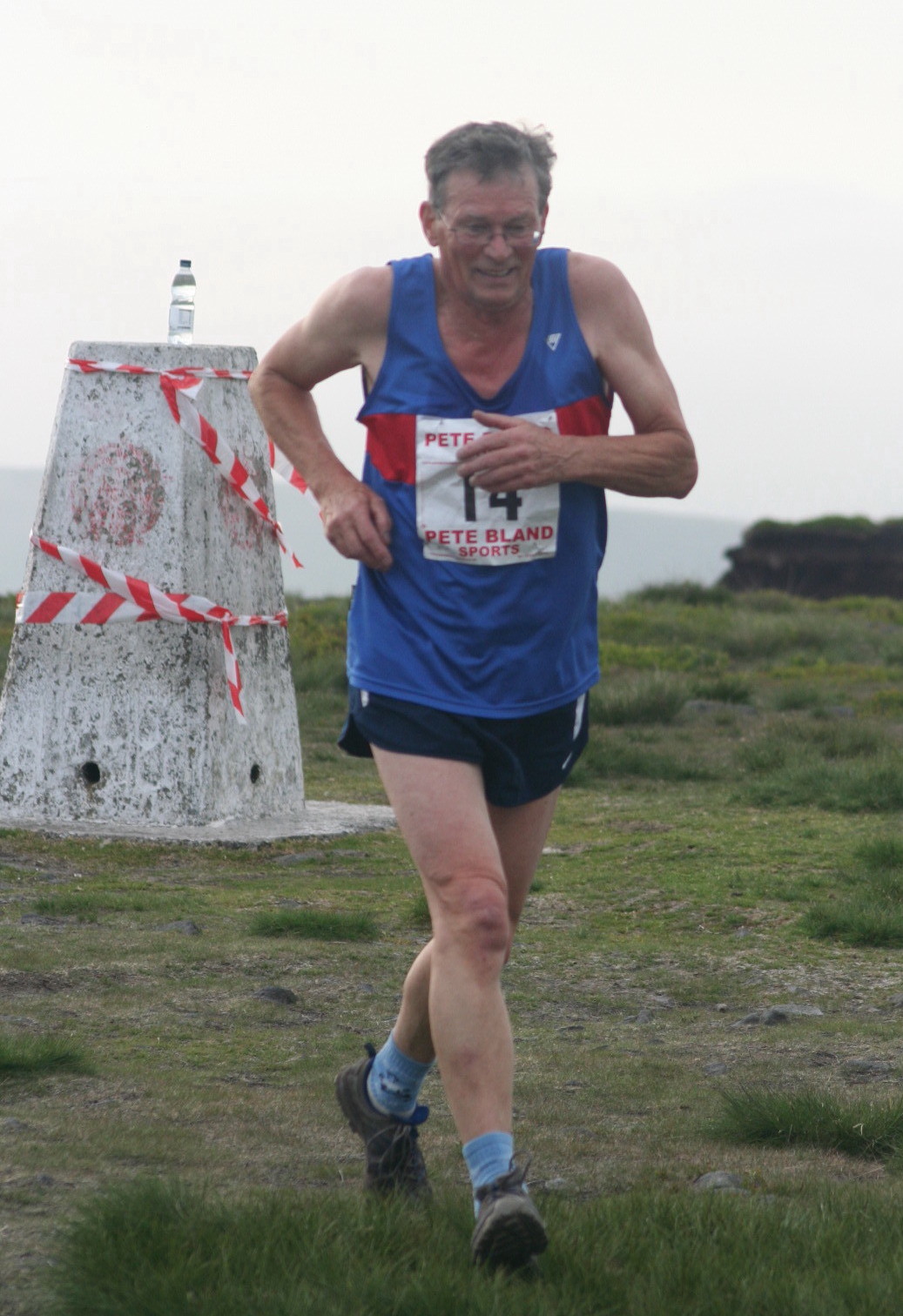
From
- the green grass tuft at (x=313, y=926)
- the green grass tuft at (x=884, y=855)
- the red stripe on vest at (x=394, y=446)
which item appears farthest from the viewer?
the green grass tuft at (x=884, y=855)

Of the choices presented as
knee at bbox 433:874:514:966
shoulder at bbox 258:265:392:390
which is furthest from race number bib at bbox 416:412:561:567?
knee at bbox 433:874:514:966

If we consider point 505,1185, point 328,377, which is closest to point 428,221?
point 328,377

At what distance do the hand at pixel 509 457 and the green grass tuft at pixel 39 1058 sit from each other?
2.01 m

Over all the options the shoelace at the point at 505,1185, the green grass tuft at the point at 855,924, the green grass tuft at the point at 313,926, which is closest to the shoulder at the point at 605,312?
the shoelace at the point at 505,1185

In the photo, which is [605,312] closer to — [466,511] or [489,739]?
[466,511]

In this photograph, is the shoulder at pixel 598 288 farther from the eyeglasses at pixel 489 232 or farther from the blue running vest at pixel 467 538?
the eyeglasses at pixel 489 232

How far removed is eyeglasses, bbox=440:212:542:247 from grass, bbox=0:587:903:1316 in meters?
1.89

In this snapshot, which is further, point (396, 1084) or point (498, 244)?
point (396, 1084)

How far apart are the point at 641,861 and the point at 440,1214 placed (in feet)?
16.7

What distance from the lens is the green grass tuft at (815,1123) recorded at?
4293mm

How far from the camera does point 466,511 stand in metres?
Result: 3.70

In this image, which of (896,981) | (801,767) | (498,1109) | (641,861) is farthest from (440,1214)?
(801,767)

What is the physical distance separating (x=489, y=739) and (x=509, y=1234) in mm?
1001

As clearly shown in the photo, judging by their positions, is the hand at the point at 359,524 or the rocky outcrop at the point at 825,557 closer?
the hand at the point at 359,524
